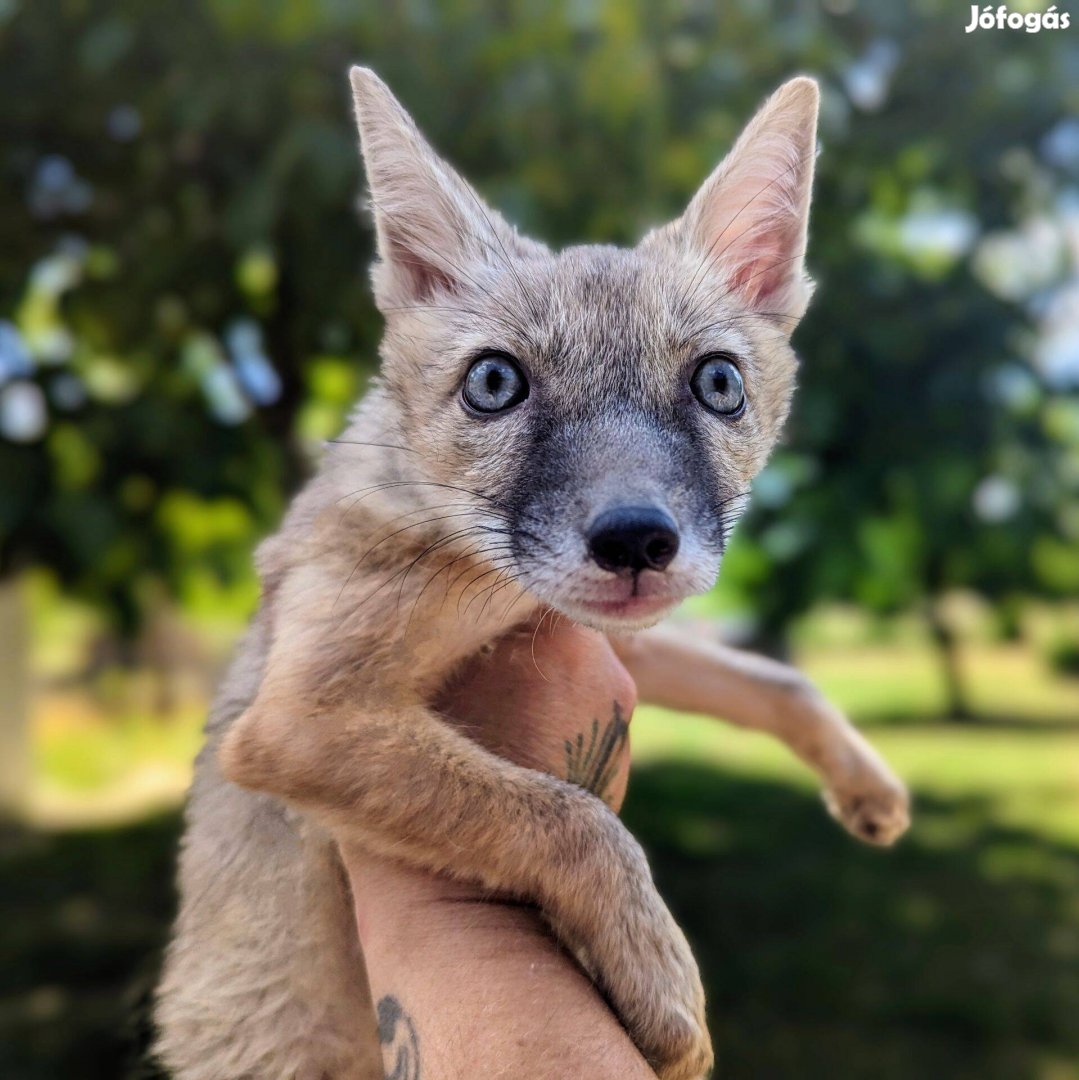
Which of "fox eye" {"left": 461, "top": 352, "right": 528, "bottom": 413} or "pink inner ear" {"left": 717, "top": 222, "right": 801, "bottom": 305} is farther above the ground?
"pink inner ear" {"left": 717, "top": 222, "right": 801, "bottom": 305}

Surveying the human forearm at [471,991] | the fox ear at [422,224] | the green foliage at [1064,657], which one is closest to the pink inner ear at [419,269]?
the fox ear at [422,224]

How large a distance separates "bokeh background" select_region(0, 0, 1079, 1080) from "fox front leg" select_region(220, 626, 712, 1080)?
3.82 ft

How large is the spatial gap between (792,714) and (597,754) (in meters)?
0.50

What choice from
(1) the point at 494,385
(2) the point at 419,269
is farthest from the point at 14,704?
(1) the point at 494,385

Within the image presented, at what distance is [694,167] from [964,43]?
3.05 meters

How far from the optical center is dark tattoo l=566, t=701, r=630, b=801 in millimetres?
1858

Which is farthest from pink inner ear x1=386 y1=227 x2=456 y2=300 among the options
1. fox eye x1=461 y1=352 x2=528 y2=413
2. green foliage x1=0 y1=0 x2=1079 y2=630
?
green foliage x1=0 y1=0 x2=1079 y2=630

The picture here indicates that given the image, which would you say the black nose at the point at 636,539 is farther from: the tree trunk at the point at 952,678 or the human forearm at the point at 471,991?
the tree trunk at the point at 952,678

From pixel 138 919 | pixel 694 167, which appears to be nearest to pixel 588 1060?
pixel 694 167

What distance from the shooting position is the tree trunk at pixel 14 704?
809 cm

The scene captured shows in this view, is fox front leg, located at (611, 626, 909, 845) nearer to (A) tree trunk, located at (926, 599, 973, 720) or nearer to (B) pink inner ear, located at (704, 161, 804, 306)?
(B) pink inner ear, located at (704, 161, 804, 306)

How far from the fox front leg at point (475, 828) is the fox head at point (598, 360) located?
0.33m

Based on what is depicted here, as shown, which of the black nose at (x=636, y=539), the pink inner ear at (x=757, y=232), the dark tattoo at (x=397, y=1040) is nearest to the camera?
the black nose at (x=636, y=539)

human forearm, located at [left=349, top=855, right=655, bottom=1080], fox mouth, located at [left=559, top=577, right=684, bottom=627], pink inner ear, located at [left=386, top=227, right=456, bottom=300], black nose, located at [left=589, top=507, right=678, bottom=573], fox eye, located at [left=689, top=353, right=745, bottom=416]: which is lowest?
human forearm, located at [left=349, top=855, right=655, bottom=1080]
